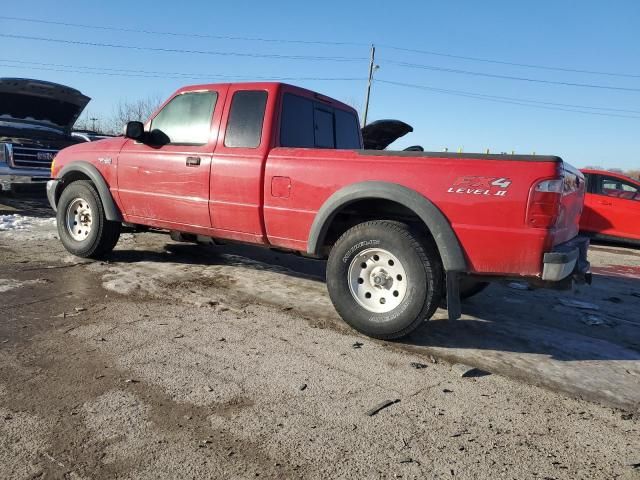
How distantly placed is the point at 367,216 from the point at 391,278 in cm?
68

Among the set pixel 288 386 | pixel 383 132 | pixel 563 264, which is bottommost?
pixel 288 386

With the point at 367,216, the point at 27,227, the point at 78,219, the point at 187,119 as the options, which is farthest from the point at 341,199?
the point at 27,227

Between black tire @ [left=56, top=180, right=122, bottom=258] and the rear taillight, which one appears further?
black tire @ [left=56, top=180, right=122, bottom=258]

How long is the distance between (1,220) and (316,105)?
252 inches

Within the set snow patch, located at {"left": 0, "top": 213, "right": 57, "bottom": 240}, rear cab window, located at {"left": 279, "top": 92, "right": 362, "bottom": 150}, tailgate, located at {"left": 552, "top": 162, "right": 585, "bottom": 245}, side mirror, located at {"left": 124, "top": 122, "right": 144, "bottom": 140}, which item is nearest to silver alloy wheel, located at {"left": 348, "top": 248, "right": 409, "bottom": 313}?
tailgate, located at {"left": 552, "top": 162, "right": 585, "bottom": 245}

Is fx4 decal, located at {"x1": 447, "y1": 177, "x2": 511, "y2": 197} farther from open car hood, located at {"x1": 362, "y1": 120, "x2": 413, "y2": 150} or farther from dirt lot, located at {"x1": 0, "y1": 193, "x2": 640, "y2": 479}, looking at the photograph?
open car hood, located at {"x1": 362, "y1": 120, "x2": 413, "y2": 150}

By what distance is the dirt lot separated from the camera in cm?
232

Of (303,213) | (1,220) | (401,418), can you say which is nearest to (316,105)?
(303,213)

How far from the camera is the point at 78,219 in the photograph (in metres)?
6.16

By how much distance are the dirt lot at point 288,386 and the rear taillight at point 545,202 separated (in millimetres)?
1069

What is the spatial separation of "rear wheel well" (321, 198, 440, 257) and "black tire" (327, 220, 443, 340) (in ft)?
0.68

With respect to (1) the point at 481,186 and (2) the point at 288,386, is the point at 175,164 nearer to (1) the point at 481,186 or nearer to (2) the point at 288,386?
(2) the point at 288,386

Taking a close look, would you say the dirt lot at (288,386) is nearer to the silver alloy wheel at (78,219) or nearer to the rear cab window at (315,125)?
the silver alloy wheel at (78,219)

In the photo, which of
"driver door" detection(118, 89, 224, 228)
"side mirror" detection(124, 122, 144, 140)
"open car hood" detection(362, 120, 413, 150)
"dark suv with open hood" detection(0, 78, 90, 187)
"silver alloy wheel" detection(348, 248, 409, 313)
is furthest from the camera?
"dark suv with open hood" detection(0, 78, 90, 187)
